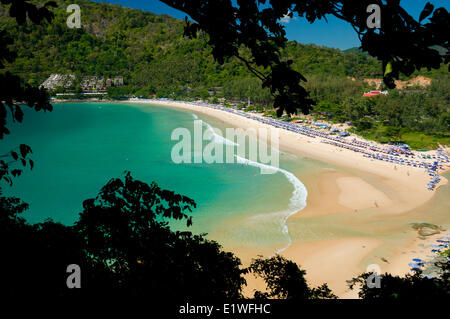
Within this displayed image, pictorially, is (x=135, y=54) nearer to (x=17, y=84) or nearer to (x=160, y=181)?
(x=160, y=181)

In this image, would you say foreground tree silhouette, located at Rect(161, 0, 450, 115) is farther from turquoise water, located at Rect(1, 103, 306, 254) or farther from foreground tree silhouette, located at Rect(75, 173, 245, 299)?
turquoise water, located at Rect(1, 103, 306, 254)

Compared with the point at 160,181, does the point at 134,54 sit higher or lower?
higher

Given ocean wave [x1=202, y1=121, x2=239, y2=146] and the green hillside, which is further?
the green hillside

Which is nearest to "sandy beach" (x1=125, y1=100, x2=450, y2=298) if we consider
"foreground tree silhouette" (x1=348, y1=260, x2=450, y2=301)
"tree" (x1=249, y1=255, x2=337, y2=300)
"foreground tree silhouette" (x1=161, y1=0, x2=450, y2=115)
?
"tree" (x1=249, y1=255, x2=337, y2=300)

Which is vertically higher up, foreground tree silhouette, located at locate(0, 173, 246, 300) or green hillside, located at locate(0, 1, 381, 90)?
green hillside, located at locate(0, 1, 381, 90)

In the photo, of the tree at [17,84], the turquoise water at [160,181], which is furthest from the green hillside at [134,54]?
the tree at [17,84]

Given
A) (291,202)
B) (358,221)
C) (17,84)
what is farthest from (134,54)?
(17,84)

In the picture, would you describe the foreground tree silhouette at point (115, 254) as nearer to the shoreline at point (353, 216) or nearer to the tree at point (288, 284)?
the tree at point (288, 284)
